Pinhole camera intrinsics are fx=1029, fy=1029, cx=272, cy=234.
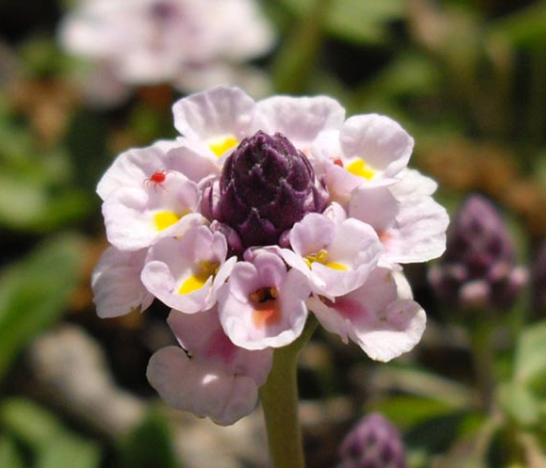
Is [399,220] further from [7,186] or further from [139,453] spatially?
[7,186]

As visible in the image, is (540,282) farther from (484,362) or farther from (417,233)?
(417,233)

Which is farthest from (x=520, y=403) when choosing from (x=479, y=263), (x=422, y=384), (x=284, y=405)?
(x=284, y=405)

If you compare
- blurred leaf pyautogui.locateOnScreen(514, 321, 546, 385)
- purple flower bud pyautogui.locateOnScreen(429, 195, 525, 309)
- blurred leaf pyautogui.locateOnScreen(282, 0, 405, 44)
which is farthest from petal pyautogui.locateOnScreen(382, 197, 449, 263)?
blurred leaf pyautogui.locateOnScreen(282, 0, 405, 44)

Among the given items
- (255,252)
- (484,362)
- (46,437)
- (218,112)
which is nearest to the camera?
(255,252)

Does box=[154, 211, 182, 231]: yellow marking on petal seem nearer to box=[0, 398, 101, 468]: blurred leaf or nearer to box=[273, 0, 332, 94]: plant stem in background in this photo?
box=[0, 398, 101, 468]: blurred leaf

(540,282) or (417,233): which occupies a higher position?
(417,233)

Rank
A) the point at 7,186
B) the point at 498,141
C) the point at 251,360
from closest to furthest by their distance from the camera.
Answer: the point at 251,360 < the point at 7,186 < the point at 498,141

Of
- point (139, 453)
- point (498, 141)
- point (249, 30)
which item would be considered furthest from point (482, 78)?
point (139, 453)
